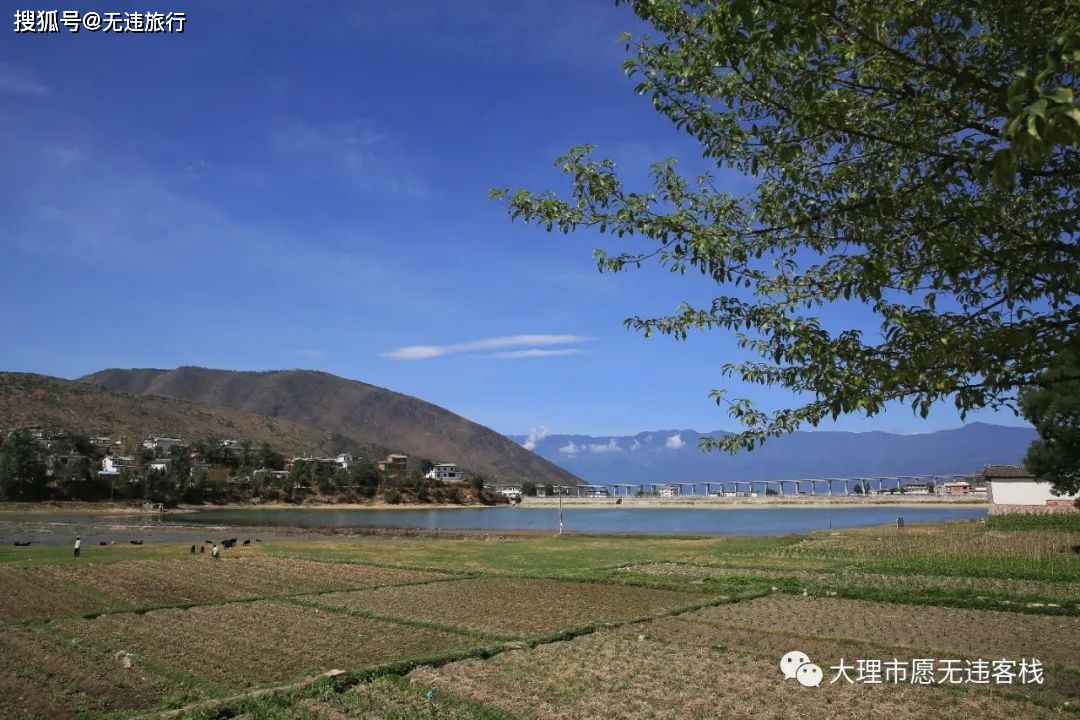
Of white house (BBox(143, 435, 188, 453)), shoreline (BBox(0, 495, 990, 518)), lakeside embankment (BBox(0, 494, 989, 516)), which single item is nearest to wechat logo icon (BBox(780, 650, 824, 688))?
shoreline (BBox(0, 495, 990, 518))

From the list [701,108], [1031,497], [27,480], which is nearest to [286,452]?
[27,480]

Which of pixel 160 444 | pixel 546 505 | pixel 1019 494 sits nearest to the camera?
pixel 1019 494

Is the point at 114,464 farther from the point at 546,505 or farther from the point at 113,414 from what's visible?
the point at 546,505

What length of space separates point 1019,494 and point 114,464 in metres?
121

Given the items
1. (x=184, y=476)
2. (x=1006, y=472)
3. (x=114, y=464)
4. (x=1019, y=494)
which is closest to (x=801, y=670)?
(x=1019, y=494)

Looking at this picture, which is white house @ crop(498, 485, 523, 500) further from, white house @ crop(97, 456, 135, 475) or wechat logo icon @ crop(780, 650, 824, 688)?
wechat logo icon @ crop(780, 650, 824, 688)

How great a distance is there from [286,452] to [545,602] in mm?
173952

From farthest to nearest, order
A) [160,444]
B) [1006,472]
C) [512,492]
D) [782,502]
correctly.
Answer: [512,492]
[782,502]
[160,444]
[1006,472]

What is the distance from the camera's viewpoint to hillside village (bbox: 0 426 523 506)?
96375 mm

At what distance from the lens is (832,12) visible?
5016mm

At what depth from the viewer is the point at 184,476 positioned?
106 meters

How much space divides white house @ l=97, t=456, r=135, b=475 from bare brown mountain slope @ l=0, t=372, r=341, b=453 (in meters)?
16.7

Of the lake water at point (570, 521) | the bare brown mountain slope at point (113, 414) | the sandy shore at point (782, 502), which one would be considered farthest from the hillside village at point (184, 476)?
the sandy shore at point (782, 502)

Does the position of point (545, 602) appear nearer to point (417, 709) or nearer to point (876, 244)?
point (417, 709)
